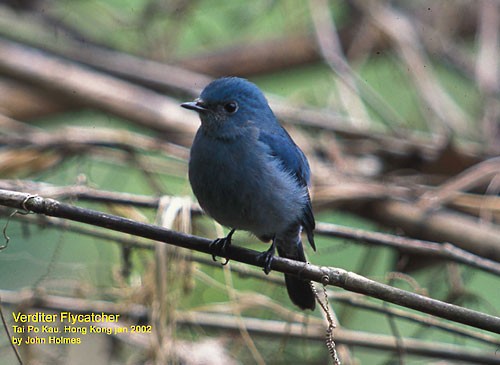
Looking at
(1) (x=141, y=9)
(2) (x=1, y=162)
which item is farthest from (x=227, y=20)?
(2) (x=1, y=162)

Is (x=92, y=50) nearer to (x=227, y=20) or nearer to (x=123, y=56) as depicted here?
(x=123, y=56)

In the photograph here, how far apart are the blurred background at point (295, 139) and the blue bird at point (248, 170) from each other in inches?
6.8

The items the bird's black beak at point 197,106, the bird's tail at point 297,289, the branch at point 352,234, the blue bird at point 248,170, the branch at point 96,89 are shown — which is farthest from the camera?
the branch at point 96,89

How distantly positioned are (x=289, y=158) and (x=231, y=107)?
0.35 m

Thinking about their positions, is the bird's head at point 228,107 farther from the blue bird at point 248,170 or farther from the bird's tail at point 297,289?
the bird's tail at point 297,289

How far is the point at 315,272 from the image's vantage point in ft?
7.88

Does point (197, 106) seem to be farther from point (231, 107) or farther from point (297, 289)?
point (297, 289)

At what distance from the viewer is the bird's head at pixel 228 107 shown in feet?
10.9

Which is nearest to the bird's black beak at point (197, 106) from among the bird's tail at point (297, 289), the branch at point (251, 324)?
the bird's tail at point (297, 289)

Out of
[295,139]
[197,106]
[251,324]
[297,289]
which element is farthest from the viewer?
[295,139]

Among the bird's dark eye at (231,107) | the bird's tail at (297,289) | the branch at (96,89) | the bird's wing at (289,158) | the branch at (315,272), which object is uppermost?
the branch at (96,89)

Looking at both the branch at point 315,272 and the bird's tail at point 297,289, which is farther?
the bird's tail at point 297,289

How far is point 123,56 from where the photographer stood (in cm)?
632

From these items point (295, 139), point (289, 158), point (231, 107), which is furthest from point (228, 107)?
point (295, 139)
